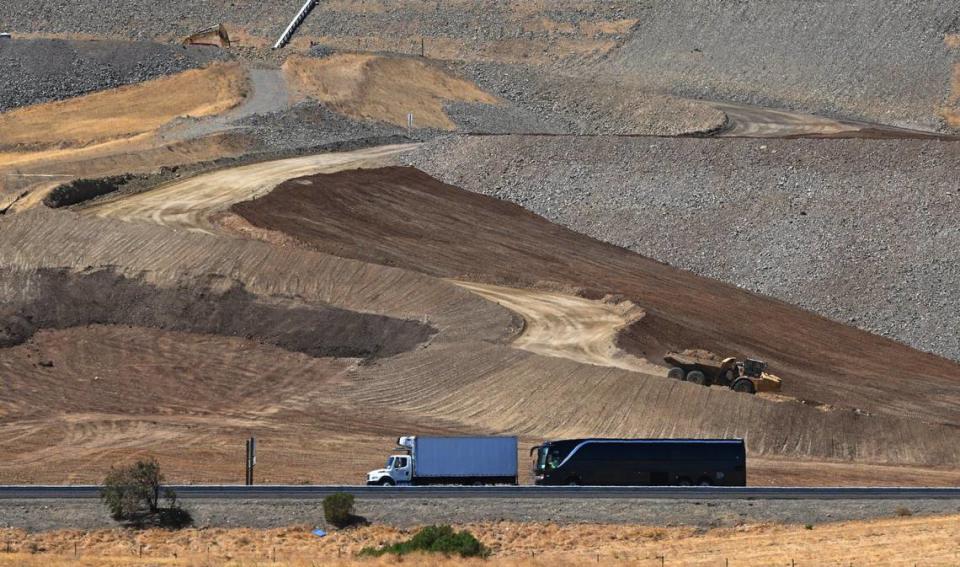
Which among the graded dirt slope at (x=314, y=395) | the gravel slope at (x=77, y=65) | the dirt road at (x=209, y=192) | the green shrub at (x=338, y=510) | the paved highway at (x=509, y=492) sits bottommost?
the green shrub at (x=338, y=510)

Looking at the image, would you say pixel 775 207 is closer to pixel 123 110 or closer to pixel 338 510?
pixel 123 110

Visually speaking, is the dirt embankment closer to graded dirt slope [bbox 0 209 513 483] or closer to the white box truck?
graded dirt slope [bbox 0 209 513 483]

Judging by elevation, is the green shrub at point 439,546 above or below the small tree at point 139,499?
Answer: below

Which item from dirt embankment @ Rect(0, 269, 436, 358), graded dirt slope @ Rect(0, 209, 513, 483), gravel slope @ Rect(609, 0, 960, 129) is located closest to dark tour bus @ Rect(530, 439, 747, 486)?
graded dirt slope @ Rect(0, 209, 513, 483)

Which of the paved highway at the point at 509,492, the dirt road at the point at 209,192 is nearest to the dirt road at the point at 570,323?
the dirt road at the point at 209,192

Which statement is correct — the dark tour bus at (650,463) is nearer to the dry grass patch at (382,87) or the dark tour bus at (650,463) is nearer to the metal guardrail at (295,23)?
the dry grass patch at (382,87)

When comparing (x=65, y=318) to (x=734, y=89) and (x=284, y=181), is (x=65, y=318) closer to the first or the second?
(x=284, y=181)

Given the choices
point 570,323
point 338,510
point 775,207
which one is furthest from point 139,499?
point 775,207
